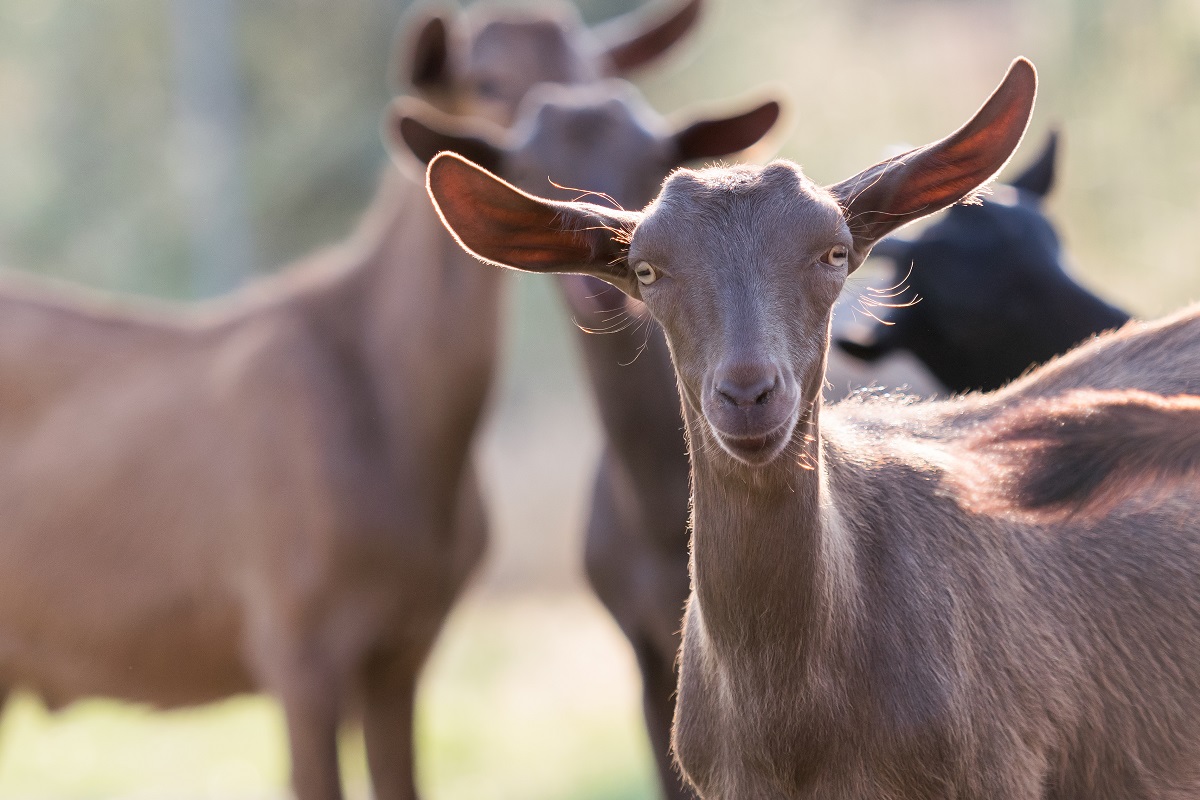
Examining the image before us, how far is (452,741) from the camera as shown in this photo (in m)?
9.05

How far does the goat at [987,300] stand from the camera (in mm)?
5109

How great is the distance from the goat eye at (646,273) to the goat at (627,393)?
150cm

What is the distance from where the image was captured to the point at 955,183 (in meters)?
3.33

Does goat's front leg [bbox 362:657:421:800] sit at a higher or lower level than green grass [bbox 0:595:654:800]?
higher

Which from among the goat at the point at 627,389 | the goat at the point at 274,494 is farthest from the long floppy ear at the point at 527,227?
the goat at the point at 274,494

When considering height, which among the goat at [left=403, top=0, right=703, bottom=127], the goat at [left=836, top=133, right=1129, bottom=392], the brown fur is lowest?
the goat at [left=836, top=133, right=1129, bottom=392]

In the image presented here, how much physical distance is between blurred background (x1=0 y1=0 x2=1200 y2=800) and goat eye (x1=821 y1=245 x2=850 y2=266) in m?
7.72

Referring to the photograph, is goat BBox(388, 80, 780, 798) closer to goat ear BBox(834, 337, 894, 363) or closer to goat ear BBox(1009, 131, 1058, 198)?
goat ear BBox(834, 337, 894, 363)

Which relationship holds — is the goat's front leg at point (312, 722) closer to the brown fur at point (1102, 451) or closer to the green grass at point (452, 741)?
the green grass at point (452, 741)

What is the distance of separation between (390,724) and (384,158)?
13089 millimetres

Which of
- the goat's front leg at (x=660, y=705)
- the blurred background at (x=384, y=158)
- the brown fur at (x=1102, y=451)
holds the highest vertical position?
the brown fur at (x=1102, y=451)

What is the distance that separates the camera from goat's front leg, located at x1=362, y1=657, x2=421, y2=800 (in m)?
5.71

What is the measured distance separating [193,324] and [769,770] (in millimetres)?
3830

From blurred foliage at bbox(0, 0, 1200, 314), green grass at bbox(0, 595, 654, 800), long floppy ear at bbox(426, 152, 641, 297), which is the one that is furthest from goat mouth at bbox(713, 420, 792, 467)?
blurred foliage at bbox(0, 0, 1200, 314)
